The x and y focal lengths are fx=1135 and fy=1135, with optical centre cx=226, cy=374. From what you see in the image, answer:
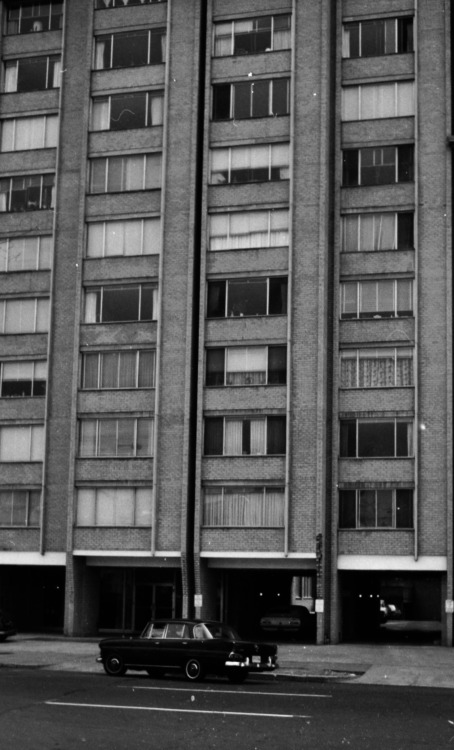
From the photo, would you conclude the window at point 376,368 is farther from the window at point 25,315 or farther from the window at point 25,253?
the window at point 25,253

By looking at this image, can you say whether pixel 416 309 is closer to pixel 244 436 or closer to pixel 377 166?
pixel 377 166

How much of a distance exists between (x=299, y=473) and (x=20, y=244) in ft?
53.0

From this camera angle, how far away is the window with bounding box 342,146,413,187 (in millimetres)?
46906

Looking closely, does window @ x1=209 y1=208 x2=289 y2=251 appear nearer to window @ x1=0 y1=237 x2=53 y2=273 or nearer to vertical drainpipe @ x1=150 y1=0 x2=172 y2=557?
vertical drainpipe @ x1=150 y1=0 x2=172 y2=557

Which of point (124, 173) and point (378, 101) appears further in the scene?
point (124, 173)

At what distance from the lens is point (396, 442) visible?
44.8m

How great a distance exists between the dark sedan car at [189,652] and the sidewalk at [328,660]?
6.99 feet

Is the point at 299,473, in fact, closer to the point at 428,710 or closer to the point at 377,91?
the point at 377,91

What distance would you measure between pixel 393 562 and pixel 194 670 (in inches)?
773

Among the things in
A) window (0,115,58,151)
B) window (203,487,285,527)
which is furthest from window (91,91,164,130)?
window (203,487,285,527)

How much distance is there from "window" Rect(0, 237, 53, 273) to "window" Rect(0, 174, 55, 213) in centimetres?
143

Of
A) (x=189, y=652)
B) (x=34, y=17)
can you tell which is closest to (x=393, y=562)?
(x=189, y=652)

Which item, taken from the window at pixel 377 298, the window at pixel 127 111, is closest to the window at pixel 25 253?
the window at pixel 127 111

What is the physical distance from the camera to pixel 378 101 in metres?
47.6
